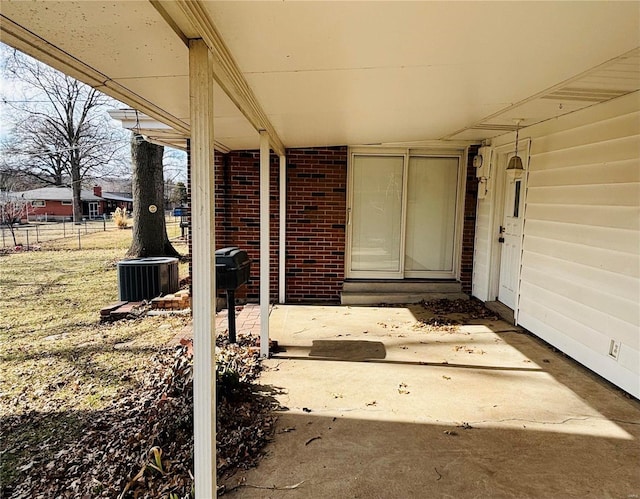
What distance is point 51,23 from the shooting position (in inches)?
58.9

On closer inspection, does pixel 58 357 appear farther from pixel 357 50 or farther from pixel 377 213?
pixel 377 213

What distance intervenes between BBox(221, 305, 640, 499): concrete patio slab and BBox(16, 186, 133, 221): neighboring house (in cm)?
1819

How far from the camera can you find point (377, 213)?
19.9ft

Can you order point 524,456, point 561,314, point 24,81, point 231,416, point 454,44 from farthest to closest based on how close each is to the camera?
point 24,81 → point 561,314 → point 231,416 → point 524,456 → point 454,44

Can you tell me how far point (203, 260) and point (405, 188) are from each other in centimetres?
474

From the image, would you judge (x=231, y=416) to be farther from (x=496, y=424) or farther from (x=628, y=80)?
Answer: (x=628, y=80)

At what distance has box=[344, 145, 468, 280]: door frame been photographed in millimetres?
5914

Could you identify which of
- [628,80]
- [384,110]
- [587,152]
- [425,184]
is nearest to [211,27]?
[384,110]

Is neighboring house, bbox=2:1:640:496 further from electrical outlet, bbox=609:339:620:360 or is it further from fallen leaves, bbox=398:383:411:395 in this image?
fallen leaves, bbox=398:383:411:395

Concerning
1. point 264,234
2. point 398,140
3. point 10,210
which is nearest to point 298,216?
point 398,140

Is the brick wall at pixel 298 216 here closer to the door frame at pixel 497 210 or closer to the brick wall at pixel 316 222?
the brick wall at pixel 316 222

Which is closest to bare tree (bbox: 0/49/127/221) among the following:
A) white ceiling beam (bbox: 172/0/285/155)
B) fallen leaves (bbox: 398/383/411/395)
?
white ceiling beam (bbox: 172/0/285/155)

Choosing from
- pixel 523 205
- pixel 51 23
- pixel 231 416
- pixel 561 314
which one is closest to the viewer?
pixel 51 23

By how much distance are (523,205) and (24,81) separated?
1506 cm
